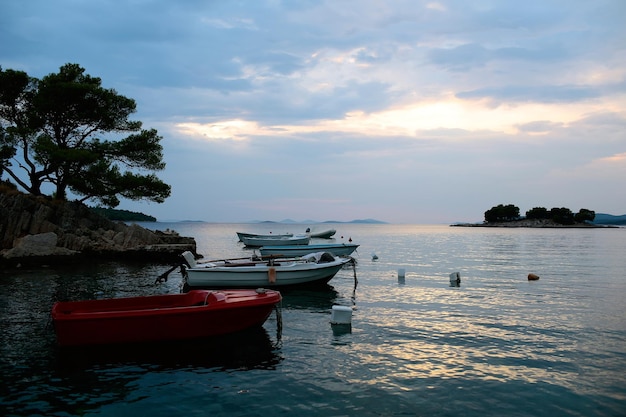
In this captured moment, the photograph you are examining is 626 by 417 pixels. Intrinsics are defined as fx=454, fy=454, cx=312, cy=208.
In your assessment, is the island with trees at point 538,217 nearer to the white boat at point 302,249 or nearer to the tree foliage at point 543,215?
the tree foliage at point 543,215

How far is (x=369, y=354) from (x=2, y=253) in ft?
91.1

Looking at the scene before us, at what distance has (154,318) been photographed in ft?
36.9

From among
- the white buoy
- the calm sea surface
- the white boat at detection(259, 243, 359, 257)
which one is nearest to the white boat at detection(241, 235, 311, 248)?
the white boat at detection(259, 243, 359, 257)

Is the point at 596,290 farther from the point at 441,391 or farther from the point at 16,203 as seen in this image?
the point at 16,203

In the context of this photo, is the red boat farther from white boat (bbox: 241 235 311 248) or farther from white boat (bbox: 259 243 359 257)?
white boat (bbox: 241 235 311 248)

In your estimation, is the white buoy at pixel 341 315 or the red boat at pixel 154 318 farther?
the white buoy at pixel 341 315

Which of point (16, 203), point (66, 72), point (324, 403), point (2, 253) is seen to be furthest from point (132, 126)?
point (324, 403)

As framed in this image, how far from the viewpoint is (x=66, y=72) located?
38.0 metres

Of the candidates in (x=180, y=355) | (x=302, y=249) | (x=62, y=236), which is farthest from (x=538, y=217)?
(x=180, y=355)

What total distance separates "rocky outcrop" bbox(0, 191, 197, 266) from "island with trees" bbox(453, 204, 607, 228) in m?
169

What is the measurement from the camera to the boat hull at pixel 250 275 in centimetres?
1964

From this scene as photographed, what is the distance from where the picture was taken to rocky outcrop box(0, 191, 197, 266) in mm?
30156

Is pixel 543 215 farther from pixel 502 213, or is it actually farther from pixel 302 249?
pixel 302 249

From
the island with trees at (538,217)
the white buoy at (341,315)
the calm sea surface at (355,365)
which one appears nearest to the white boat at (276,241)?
the calm sea surface at (355,365)
